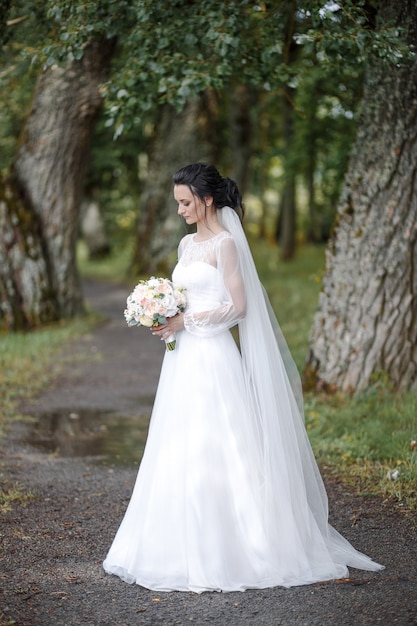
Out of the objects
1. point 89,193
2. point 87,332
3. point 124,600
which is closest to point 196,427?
point 124,600

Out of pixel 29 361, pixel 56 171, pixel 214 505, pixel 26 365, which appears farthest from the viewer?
pixel 56 171

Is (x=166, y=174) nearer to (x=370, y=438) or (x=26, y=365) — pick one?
(x=26, y=365)

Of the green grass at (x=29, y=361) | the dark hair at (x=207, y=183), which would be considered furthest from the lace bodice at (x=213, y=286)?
the green grass at (x=29, y=361)

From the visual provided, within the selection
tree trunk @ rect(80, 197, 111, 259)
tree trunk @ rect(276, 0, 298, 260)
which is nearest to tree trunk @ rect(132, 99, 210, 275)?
tree trunk @ rect(276, 0, 298, 260)

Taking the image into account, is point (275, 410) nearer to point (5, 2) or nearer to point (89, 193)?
point (5, 2)

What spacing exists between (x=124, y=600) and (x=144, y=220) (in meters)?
17.4

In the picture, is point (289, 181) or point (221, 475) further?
point (289, 181)

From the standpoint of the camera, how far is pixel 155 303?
457 centimetres

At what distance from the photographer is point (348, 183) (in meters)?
8.04

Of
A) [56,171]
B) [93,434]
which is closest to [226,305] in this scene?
[93,434]

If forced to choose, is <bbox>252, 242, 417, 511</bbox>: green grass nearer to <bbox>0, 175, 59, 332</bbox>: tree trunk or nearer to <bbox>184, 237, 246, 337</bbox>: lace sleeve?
<bbox>184, 237, 246, 337</bbox>: lace sleeve

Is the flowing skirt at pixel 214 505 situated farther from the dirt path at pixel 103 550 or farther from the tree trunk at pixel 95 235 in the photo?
the tree trunk at pixel 95 235

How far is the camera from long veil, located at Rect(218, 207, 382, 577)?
4.50 metres

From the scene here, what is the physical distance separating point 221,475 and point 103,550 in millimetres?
1017
